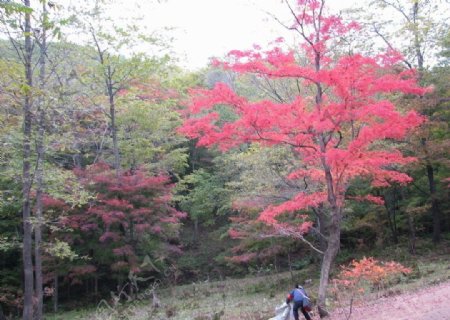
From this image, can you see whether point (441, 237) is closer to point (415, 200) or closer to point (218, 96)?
point (415, 200)

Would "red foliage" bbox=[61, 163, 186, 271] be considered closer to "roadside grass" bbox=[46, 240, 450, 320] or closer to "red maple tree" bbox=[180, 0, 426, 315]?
"roadside grass" bbox=[46, 240, 450, 320]

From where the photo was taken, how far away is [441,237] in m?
20.0

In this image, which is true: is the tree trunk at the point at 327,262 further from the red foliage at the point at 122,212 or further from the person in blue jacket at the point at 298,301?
the red foliage at the point at 122,212

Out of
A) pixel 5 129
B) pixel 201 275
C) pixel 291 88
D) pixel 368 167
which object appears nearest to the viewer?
pixel 5 129

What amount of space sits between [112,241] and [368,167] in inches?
458

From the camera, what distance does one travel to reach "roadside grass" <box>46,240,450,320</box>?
38.2 ft

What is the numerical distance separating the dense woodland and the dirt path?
105cm

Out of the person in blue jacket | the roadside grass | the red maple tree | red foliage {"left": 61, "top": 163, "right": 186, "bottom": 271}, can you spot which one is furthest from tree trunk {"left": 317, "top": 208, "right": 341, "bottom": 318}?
red foliage {"left": 61, "top": 163, "right": 186, "bottom": 271}

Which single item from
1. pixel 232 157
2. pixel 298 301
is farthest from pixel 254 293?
pixel 298 301

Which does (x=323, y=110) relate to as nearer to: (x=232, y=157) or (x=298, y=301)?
(x=298, y=301)

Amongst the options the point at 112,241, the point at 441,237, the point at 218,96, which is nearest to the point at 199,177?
the point at 112,241

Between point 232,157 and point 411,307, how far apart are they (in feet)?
38.2

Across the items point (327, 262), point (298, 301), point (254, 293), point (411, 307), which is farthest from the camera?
point (254, 293)

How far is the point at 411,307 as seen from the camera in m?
8.88
